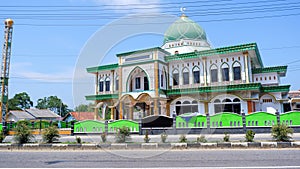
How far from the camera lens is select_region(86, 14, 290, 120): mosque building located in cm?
2092

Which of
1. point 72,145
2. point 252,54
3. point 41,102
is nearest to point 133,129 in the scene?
point 72,145

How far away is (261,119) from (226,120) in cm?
191

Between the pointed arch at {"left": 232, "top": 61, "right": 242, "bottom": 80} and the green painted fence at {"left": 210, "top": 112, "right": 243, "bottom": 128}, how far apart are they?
817 cm

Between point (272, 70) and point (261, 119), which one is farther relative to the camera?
point (272, 70)

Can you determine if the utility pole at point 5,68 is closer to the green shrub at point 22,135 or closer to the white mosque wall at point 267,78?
the green shrub at point 22,135

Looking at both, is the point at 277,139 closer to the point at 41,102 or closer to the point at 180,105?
the point at 180,105

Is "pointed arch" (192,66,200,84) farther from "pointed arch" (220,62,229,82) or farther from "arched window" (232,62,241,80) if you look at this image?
"arched window" (232,62,241,80)

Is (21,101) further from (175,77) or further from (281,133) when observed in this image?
(281,133)

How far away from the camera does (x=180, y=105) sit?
23.3 m

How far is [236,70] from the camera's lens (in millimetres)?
21797

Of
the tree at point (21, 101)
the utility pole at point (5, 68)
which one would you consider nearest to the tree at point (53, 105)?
the tree at point (21, 101)

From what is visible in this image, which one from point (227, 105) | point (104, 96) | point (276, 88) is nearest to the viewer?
point (276, 88)

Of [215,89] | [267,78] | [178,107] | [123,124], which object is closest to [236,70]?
[215,89]

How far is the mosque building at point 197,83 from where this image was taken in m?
20.9
